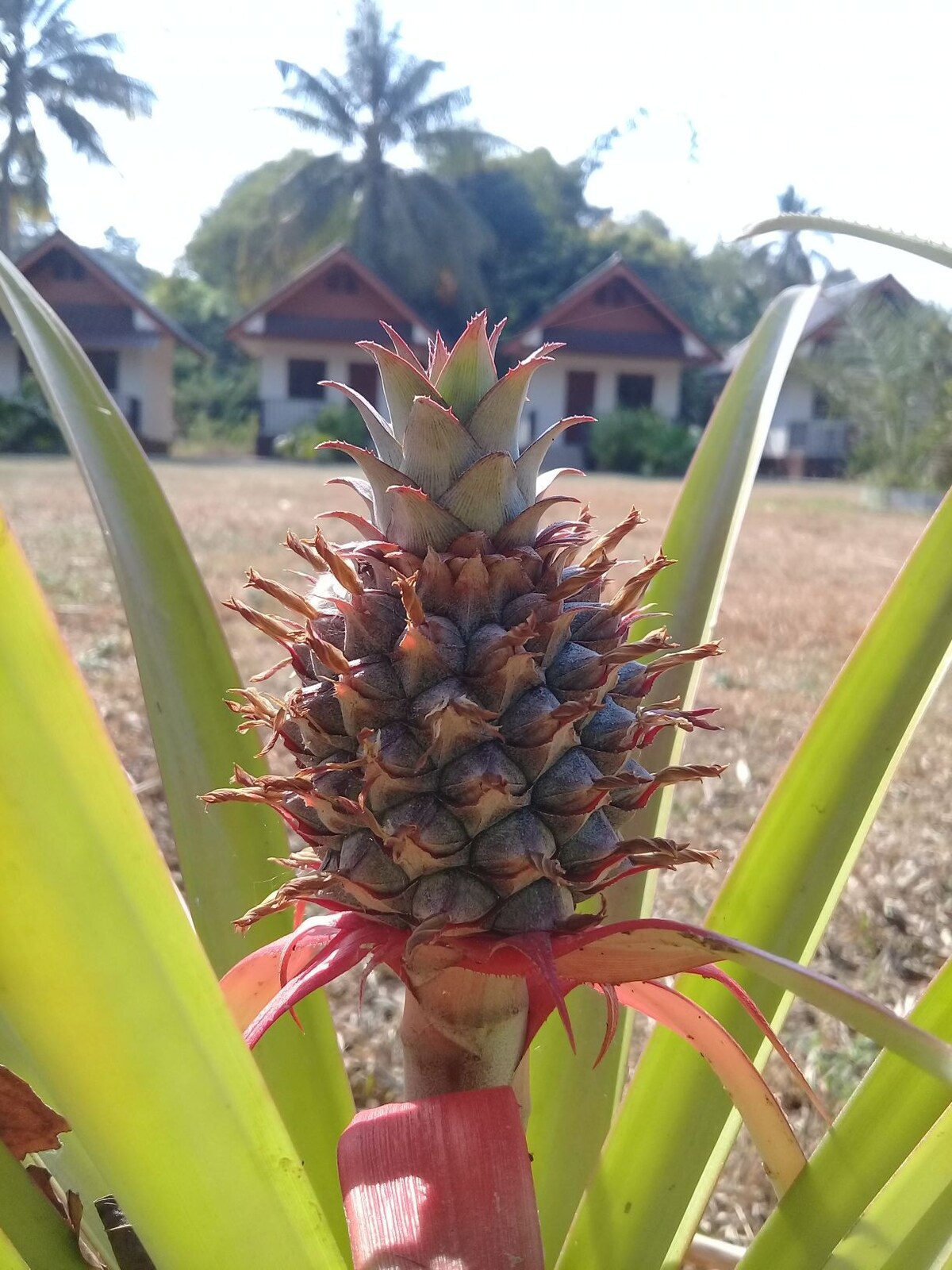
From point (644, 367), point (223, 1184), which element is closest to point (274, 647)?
point (223, 1184)

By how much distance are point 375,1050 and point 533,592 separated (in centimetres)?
90

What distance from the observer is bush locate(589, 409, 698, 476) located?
1365 centimetres

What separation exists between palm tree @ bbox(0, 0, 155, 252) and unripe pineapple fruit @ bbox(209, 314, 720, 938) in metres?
0.93

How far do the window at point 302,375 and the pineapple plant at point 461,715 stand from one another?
14.0 metres

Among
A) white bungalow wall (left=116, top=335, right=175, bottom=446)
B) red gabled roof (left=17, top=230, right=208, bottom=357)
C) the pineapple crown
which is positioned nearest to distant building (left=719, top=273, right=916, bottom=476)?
white bungalow wall (left=116, top=335, right=175, bottom=446)

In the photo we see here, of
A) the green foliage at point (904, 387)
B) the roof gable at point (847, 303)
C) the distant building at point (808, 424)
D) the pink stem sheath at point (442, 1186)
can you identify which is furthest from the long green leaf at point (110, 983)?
the distant building at point (808, 424)

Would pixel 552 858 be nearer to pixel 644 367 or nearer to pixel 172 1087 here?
pixel 172 1087

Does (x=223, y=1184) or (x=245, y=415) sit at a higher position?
(x=245, y=415)

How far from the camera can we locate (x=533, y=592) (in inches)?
21.0

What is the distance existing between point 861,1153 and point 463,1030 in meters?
0.26

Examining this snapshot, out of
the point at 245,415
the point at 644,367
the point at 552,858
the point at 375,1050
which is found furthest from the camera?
the point at 644,367

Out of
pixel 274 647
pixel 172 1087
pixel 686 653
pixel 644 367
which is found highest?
pixel 644 367

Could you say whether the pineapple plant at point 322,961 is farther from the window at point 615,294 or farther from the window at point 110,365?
the window at point 615,294

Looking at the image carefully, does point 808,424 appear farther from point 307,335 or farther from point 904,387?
point 307,335
